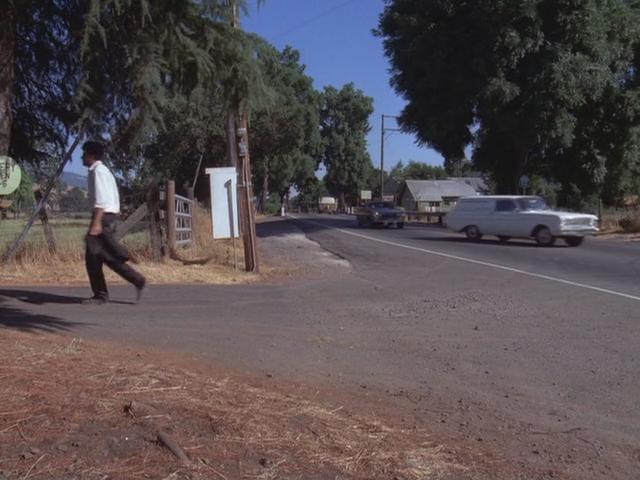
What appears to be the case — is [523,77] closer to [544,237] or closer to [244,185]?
[544,237]

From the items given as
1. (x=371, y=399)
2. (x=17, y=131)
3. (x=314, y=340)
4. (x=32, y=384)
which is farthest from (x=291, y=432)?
(x=17, y=131)

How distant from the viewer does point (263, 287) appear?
11.4 metres

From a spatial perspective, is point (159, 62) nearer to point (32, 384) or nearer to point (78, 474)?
point (32, 384)

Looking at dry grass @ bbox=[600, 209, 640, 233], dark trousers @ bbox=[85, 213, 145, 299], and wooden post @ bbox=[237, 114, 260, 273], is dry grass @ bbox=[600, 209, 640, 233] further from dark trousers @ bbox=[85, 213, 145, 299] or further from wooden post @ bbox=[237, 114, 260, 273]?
dark trousers @ bbox=[85, 213, 145, 299]

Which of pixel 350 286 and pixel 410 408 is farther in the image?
pixel 350 286

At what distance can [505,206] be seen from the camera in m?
26.2

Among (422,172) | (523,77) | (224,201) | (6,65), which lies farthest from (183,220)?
(422,172)

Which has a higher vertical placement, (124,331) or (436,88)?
(436,88)

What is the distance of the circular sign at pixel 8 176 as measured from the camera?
32.0ft

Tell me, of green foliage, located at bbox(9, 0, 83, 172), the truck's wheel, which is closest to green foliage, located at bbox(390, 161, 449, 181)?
the truck's wheel

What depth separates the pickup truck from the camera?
39.6 metres

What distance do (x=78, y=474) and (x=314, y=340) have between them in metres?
3.82

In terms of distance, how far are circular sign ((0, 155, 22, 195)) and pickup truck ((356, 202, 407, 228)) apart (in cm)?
3008

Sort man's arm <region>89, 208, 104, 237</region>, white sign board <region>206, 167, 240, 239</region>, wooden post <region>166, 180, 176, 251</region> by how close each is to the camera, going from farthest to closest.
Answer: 1. wooden post <region>166, 180, 176, 251</region>
2. white sign board <region>206, 167, 240, 239</region>
3. man's arm <region>89, 208, 104, 237</region>
